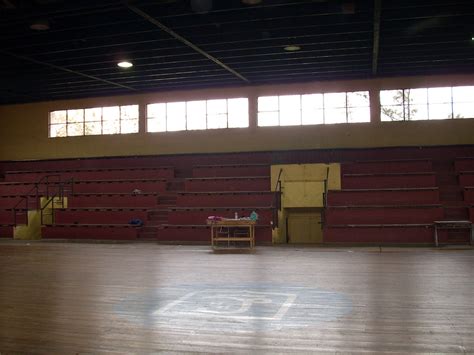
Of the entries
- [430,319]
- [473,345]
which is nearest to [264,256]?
[430,319]

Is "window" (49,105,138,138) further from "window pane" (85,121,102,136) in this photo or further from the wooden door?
the wooden door

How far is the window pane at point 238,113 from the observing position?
14039 mm

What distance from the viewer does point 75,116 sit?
A: 1546cm

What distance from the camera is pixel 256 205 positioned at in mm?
11852

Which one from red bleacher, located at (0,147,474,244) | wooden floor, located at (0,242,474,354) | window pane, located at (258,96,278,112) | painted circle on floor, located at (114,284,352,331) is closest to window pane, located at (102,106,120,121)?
red bleacher, located at (0,147,474,244)

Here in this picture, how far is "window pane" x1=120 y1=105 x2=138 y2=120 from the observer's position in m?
14.9

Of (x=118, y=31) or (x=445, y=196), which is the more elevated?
(x=118, y=31)

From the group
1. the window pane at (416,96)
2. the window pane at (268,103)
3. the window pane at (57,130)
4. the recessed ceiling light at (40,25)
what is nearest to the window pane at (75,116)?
the window pane at (57,130)

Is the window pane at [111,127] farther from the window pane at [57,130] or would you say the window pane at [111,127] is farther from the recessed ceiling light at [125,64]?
the recessed ceiling light at [125,64]

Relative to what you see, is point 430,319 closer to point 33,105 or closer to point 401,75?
point 401,75

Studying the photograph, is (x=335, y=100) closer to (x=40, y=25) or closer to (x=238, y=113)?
(x=238, y=113)

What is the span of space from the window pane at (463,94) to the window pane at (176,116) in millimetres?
7537

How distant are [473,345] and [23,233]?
12.4 m

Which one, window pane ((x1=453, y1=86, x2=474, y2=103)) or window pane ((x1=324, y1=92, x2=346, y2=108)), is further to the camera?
window pane ((x1=324, y1=92, x2=346, y2=108))
